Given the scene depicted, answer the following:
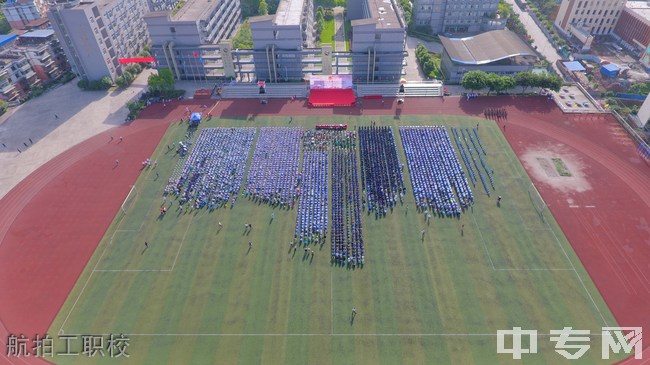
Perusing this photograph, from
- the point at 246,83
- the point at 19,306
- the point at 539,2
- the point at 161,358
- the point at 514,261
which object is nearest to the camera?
the point at 161,358

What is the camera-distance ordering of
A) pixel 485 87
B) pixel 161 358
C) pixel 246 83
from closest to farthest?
pixel 161 358
pixel 485 87
pixel 246 83

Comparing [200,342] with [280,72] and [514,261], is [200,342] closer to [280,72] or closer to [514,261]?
[514,261]

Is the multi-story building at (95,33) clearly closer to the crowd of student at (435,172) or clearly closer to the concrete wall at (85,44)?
the concrete wall at (85,44)

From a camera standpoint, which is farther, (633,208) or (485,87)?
(485,87)

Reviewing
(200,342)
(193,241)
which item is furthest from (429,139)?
(200,342)

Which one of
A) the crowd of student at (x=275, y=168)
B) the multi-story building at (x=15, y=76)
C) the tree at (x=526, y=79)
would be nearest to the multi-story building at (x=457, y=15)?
the tree at (x=526, y=79)

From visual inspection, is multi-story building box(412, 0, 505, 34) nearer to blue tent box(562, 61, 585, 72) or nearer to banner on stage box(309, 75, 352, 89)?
blue tent box(562, 61, 585, 72)

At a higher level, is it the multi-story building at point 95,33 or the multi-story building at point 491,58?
the multi-story building at point 95,33
